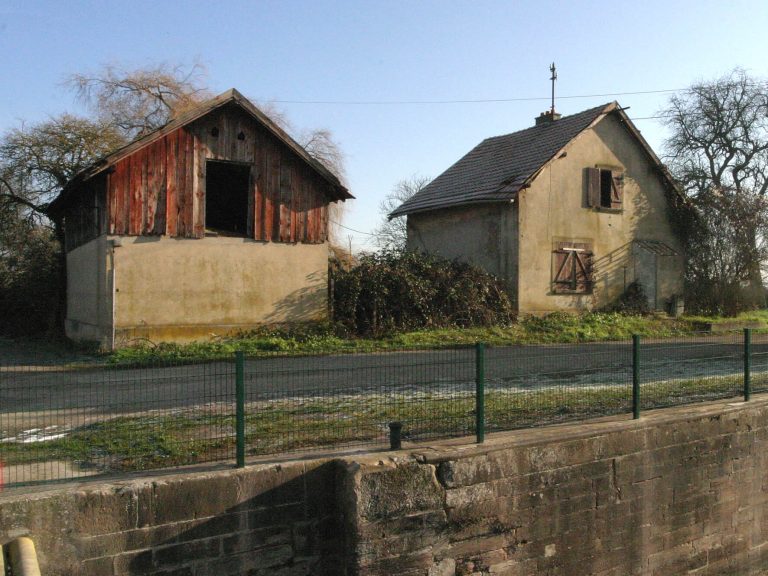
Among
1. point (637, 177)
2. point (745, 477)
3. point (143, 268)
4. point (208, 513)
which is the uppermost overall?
point (637, 177)

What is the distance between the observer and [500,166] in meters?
23.1

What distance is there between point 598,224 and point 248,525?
62.5ft

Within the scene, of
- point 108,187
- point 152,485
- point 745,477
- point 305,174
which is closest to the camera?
point 152,485

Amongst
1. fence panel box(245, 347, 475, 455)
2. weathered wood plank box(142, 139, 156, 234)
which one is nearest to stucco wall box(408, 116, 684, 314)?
weathered wood plank box(142, 139, 156, 234)

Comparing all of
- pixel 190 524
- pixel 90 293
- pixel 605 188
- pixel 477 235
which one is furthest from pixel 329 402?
pixel 605 188

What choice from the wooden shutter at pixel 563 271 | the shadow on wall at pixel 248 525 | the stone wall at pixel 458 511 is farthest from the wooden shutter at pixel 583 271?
the shadow on wall at pixel 248 525

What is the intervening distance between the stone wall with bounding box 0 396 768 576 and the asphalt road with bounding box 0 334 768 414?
100 cm

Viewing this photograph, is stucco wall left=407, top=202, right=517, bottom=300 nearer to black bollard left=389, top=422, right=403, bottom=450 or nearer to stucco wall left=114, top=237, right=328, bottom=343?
stucco wall left=114, top=237, right=328, bottom=343

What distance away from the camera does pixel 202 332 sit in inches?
638

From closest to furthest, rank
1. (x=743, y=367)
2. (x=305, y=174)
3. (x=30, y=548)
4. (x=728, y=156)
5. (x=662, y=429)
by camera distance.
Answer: (x=30, y=548)
(x=662, y=429)
(x=743, y=367)
(x=305, y=174)
(x=728, y=156)

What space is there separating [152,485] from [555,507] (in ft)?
12.1

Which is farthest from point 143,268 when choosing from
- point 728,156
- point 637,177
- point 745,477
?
point 728,156

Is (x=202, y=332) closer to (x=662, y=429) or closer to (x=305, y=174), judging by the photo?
(x=305, y=174)

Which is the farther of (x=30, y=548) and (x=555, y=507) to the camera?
(x=555, y=507)
